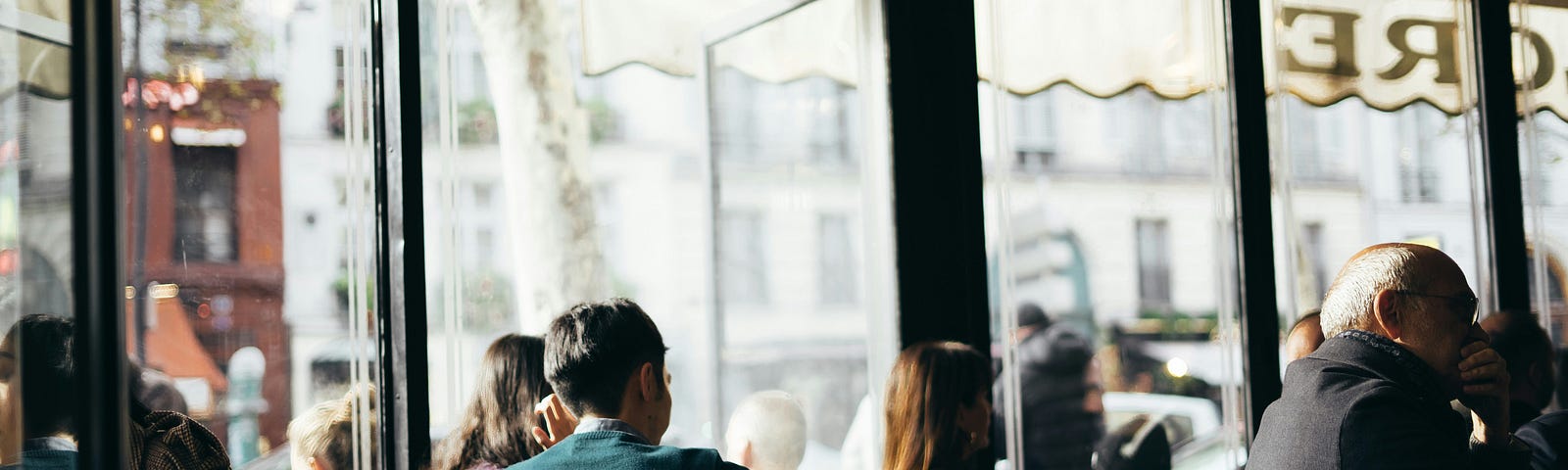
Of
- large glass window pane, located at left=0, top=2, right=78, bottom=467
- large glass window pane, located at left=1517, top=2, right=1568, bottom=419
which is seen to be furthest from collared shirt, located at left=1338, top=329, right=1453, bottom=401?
large glass window pane, located at left=1517, top=2, right=1568, bottom=419

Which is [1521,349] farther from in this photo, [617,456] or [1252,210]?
[617,456]

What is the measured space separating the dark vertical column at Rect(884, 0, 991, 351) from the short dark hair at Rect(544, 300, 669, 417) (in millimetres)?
1472

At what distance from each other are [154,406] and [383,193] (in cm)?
62

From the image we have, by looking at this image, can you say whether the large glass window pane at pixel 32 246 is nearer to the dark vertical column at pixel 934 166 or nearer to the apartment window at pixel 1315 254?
the dark vertical column at pixel 934 166

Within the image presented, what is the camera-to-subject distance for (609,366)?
187 cm

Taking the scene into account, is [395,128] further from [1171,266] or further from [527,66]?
[1171,266]

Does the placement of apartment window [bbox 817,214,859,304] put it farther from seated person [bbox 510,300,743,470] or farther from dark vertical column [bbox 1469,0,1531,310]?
dark vertical column [bbox 1469,0,1531,310]

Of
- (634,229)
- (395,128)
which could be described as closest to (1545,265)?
(634,229)

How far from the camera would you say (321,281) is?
254cm

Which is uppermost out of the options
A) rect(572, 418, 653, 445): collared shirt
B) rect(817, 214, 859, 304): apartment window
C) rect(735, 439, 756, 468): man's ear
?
rect(817, 214, 859, 304): apartment window

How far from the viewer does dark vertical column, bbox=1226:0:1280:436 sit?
366cm

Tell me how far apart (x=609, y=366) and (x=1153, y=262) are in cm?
278

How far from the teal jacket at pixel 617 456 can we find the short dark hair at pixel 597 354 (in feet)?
0.26

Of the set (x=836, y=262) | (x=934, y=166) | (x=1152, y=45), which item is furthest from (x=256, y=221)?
(x=1152, y=45)
